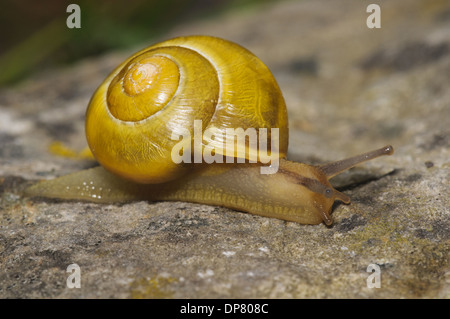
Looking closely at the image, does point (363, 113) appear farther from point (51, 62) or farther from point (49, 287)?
point (51, 62)

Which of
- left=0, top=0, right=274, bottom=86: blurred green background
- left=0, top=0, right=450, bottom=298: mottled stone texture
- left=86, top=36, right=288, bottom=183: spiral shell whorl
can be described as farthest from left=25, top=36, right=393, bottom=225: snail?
left=0, top=0, right=274, bottom=86: blurred green background

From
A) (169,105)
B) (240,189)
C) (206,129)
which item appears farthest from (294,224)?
(169,105)

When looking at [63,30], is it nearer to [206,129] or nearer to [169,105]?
[169,105]

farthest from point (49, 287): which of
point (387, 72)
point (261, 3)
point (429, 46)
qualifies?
point (261, 3)

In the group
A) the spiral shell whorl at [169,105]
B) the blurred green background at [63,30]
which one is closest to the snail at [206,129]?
the spiral shell whorl at [169,105]

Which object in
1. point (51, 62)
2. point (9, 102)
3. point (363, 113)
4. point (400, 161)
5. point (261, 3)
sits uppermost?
point (261, 3)

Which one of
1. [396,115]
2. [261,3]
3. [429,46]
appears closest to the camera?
[396,115]

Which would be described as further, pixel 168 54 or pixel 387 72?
pixel 387 72
